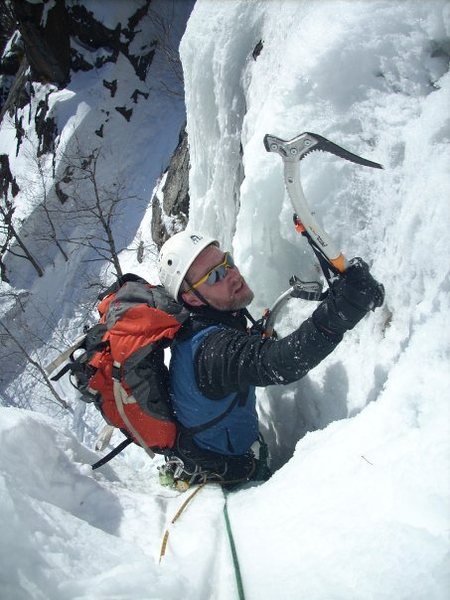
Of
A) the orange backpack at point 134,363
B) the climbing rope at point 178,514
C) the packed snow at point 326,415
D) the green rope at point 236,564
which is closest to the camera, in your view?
the packed snow at point 326,415

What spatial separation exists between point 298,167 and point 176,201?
9.03m

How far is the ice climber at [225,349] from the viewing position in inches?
67.5

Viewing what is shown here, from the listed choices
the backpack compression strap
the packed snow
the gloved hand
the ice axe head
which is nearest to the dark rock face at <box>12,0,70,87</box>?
the packed snow

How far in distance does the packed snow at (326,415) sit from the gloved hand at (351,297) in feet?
0.57

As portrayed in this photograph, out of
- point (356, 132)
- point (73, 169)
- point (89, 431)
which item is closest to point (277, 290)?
point (356, 132)

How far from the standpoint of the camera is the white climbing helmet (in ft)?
7.63

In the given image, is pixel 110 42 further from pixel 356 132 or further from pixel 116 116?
pixel 356 132

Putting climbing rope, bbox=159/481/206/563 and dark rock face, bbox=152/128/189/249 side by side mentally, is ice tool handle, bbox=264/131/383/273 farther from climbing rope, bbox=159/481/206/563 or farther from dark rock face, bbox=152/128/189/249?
dark rock face, bbox=152/128/189/249

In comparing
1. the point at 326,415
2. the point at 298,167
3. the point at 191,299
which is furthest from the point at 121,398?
the point at 298,167

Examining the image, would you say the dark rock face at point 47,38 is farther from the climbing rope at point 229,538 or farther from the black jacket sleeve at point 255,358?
the climbing rope at point 229,538

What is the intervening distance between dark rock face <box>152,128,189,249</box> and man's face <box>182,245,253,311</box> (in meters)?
8.07

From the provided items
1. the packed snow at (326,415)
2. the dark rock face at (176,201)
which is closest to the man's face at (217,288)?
the packed snow at (326,415)

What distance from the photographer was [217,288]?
7.55 ft

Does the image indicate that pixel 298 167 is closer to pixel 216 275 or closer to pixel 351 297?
pixel 351 297
